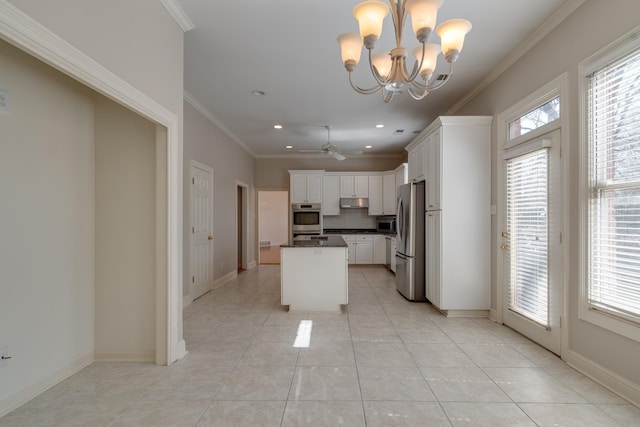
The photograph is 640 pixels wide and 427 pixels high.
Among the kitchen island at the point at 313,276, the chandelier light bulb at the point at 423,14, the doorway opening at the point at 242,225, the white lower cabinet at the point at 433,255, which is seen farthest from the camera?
the doorway opening at the point at 242,225

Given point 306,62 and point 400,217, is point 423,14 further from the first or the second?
point 400,217

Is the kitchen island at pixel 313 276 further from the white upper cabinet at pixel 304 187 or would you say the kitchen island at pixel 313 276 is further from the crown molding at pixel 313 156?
the crown molding at pixel 313 156

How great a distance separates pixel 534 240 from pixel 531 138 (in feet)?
3.32

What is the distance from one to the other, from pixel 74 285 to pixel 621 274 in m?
4.07

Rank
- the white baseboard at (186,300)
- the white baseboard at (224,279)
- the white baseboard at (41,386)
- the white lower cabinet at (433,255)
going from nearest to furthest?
the white baseboard at (41,386) → the white lower cabinet at (433,255) → the white baseboard at (186,300) → the white baseboard at (224,279)

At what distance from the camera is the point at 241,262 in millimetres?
7242

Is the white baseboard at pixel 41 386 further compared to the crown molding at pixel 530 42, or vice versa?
the crown molding at pixel 530 42

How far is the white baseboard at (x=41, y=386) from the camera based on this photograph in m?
1.87

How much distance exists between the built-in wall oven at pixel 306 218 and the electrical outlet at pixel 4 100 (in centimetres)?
575

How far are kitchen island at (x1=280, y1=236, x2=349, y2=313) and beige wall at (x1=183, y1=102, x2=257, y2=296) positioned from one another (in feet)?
4.94

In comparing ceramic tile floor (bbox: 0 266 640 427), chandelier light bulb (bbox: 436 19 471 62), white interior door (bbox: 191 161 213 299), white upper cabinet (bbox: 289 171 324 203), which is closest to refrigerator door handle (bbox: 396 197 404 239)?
ceramic tile floor (bbox: 0 266 640 427)

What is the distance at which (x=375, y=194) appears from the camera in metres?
7.62

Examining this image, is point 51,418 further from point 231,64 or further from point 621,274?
point 621,274

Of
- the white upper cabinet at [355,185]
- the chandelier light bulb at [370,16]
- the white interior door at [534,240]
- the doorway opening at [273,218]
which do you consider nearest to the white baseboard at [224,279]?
the white upper cabinet at [355,185]
